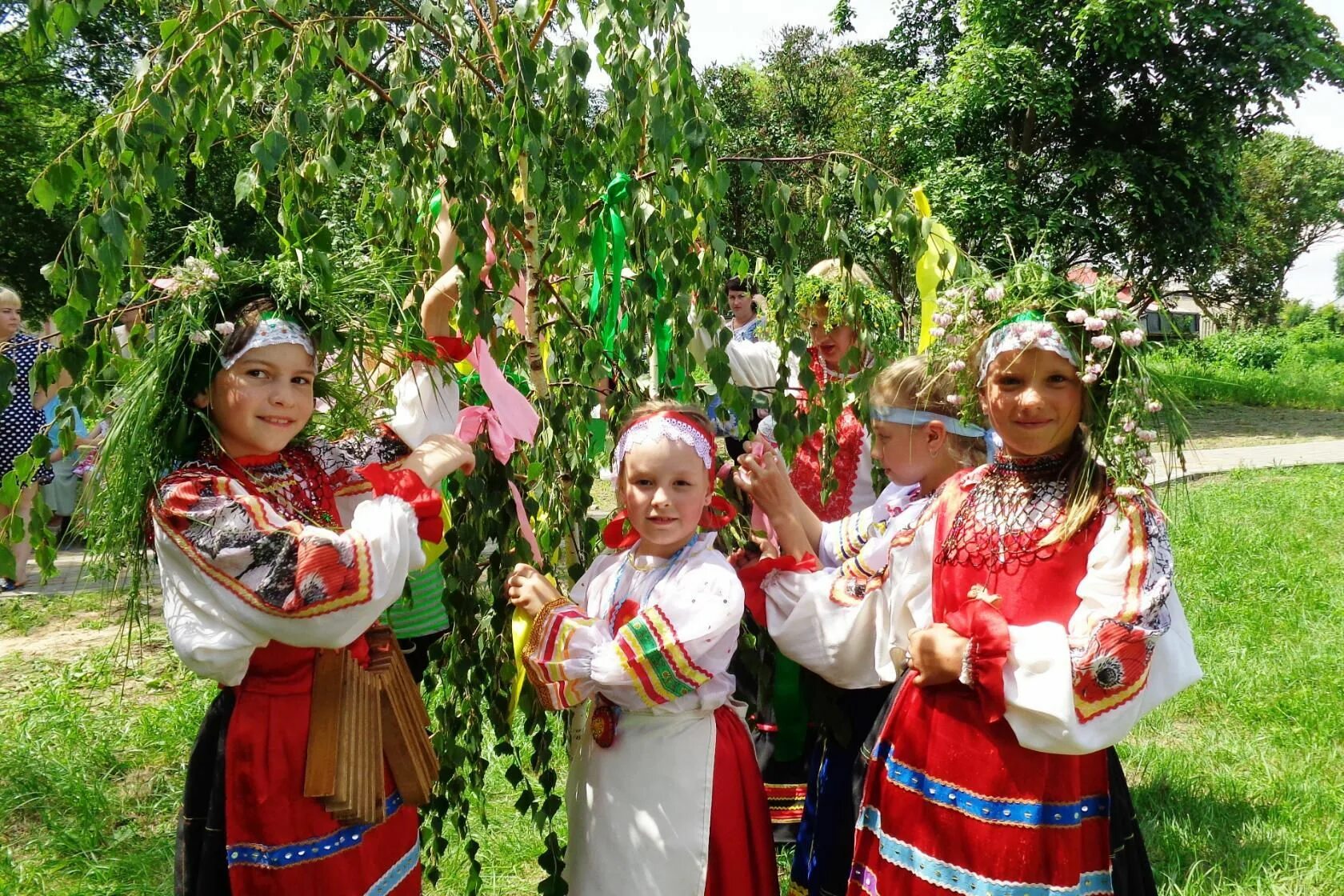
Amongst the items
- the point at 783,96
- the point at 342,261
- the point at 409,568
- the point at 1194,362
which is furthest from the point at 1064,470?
the point at 783,96

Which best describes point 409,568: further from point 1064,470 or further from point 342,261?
point 1064,470

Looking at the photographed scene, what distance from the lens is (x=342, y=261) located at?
1.99 m

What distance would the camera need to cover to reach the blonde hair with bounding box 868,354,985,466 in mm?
2480

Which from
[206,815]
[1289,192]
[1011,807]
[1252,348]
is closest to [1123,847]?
[1011,807]

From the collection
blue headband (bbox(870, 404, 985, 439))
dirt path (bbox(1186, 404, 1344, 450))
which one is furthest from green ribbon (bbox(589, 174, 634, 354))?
dirt path (bbox(1186, 404, 1344, 450))

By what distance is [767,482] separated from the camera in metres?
2.18

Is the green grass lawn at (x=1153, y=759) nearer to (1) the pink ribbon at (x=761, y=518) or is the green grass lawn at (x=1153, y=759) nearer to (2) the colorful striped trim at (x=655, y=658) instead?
(1) the pink ribbon at (x=761, y=518)

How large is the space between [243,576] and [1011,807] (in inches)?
53.8

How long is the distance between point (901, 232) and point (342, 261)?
1.10m

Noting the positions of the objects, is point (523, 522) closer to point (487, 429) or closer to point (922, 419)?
point (487, 429)

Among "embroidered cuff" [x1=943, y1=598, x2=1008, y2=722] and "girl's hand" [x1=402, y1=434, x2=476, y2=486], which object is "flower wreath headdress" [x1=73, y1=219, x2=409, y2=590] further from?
"embroidered cuff" [x1=943, y1=598, x2=1008, y2=722]

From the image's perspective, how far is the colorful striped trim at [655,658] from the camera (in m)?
1.83

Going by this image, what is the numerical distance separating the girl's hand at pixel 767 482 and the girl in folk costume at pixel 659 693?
173 mm

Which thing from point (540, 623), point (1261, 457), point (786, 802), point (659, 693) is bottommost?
point (786, 802)
